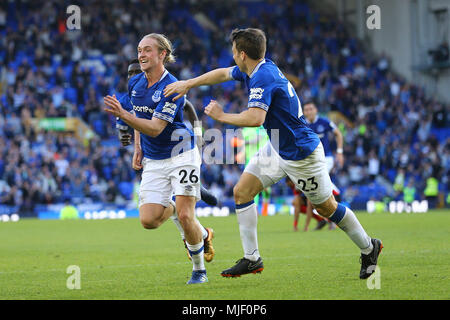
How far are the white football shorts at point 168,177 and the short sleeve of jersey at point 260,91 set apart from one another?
1.07 meters

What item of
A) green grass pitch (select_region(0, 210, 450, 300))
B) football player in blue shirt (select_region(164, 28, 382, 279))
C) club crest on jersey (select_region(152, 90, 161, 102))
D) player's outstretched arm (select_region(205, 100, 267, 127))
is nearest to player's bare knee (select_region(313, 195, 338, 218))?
football player in blue shirt (select_region(164, 28, 382, 279))

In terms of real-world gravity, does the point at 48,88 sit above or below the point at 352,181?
above

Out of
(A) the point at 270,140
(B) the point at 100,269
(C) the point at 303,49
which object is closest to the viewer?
(A) the point at 270,140

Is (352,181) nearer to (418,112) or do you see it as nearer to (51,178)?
(418,112)

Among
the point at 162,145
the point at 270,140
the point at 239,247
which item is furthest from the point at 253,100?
the point at 239,247

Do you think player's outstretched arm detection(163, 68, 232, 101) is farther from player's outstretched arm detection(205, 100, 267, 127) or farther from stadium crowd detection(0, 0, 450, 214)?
stadium crowd detection(0, 0, 450, 214)

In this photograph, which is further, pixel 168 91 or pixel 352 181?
pixel 352 181

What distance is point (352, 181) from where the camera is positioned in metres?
31.1

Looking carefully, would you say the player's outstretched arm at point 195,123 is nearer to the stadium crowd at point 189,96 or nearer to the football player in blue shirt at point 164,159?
the football player in blue shirt at point 164,159

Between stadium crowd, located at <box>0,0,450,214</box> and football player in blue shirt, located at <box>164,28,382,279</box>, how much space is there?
19.2 m

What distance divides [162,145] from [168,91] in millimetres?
789

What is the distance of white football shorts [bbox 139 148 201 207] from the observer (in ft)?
26.3

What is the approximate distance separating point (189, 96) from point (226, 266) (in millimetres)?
22544
